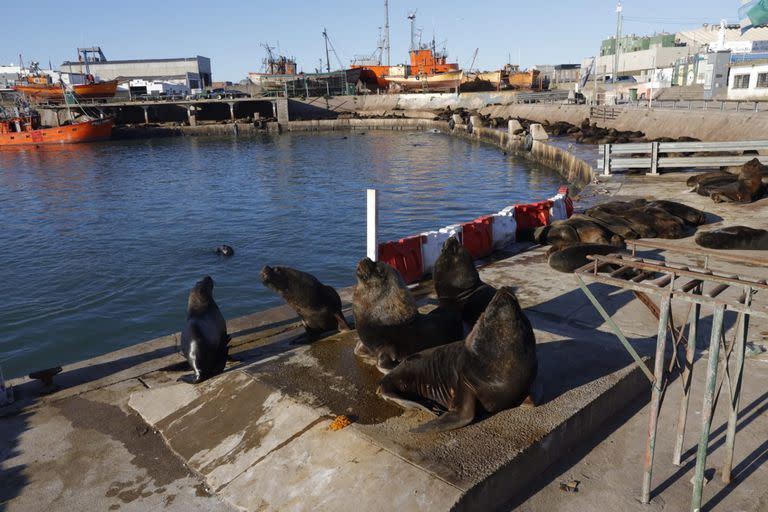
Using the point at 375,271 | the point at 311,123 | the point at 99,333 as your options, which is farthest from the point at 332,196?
the point at 311,123

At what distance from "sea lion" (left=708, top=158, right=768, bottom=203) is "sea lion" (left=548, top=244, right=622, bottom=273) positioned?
587cm

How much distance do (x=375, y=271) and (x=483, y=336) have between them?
174cm

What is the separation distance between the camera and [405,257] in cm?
878

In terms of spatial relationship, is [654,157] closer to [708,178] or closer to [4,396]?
[708,178]

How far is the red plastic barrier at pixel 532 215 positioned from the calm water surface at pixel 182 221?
4495 millimetres

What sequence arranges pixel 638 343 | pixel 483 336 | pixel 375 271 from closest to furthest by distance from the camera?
pixel 483 336
pixel 375 271
pixel 638 343

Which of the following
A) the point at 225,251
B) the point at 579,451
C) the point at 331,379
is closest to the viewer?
the point at 579,451

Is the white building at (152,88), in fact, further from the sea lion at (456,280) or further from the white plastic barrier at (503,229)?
the sea lion at (456,280)

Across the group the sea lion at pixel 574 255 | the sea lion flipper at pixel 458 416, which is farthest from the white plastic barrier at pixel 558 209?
the sea lion flipper at pixel 458 416

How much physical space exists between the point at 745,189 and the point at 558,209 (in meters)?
4.64

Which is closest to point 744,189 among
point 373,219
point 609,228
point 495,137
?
point 609,228

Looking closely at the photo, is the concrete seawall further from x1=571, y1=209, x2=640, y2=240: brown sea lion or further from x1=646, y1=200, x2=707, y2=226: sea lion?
x1=571, y1=209, x2=640, y2=240: brown sea lion

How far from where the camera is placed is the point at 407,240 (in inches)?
352

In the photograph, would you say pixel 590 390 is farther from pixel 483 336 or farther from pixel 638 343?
pixel 638 343
